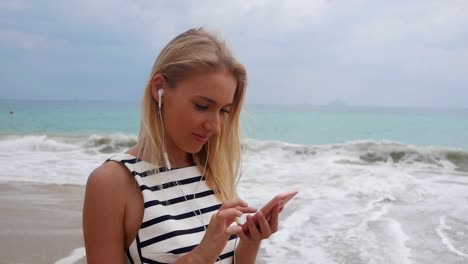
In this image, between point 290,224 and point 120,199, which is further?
point 290,224

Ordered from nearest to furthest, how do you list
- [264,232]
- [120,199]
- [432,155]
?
[120,199], [264,232], [432,155]

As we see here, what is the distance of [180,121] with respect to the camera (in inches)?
74.3

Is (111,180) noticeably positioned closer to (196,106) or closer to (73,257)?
(196,106)

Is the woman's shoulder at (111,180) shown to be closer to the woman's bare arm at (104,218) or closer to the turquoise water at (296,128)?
the woman's bare arm at (104,218)

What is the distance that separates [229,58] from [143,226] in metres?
0.74

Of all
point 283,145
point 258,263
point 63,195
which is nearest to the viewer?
point 258,263

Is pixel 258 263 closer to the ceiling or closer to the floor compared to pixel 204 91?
closer to the floor

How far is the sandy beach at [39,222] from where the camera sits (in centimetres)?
477

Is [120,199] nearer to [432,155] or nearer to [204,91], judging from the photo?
[204,91]

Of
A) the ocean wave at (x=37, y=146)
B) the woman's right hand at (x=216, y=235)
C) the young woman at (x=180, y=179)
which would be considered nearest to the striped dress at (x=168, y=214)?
the young woman at (x=180, y=179)

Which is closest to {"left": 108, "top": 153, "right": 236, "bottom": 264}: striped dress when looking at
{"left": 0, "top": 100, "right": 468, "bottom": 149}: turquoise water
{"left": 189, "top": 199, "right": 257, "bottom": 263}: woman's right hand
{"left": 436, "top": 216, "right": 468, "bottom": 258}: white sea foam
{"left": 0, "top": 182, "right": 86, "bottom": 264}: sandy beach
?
{"left": 189, "top": 199, "right": 257, "bottom": 263}: woman's right hand

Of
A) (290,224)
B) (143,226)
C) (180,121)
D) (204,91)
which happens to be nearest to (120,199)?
(143,226)

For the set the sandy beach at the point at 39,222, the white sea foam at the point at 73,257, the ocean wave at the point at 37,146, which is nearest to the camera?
the white sea foam at the point at 73,257

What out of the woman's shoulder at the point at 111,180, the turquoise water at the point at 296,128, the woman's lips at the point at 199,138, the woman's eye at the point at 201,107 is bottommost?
the turquoise water at the point at 296,128
